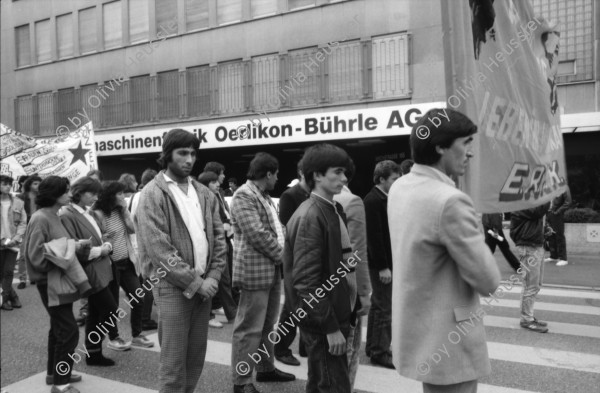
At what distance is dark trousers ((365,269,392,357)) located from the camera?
213 inches

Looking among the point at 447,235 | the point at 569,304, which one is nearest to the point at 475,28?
the point at 447,235

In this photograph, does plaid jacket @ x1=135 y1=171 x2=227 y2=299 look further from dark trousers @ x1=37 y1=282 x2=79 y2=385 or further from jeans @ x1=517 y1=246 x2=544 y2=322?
jeans @ x1=517 y1=246 x2=544 y2=322

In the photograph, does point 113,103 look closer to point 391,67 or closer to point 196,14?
point 196,14

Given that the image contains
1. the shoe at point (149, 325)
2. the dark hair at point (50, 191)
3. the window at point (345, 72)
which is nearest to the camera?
the dark hair at point (50, 191)

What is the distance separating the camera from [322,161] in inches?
142

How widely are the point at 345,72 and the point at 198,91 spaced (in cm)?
629

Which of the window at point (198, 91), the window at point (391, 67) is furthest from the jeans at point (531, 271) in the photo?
the window at point (198, 91)

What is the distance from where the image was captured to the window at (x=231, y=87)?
2008cm

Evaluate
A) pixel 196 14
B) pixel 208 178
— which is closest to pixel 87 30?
pixel 196 14

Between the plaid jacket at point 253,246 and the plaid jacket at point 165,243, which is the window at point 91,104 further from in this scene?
the plaid jacket at point 165,243

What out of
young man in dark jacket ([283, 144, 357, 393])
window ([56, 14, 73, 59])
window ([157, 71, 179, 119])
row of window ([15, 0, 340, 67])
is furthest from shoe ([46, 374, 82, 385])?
window ([56, 14, 73, 59])

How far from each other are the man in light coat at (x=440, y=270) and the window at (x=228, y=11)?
62.5 feet

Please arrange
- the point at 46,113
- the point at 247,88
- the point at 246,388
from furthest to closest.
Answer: the point at 46,113, the point at 247,88, the point at 246,388

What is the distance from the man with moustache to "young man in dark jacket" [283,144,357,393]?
66 cm
